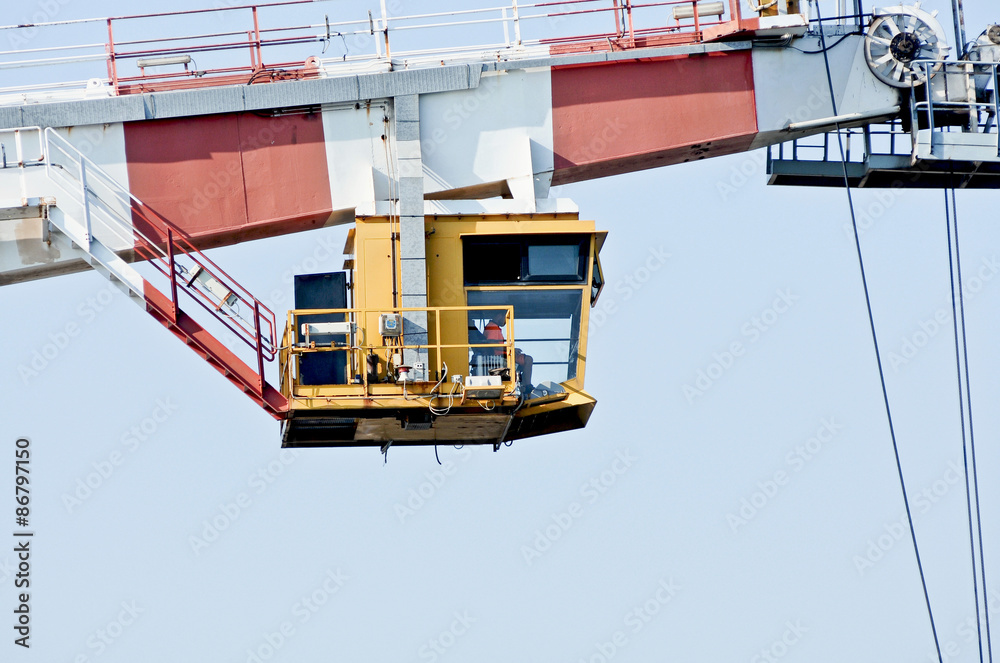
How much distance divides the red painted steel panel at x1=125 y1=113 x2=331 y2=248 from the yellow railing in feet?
6.69

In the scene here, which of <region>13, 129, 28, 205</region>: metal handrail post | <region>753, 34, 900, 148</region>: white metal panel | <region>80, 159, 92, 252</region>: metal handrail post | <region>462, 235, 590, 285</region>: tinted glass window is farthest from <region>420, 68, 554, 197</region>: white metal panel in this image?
<region>13, 129, 28, 205</region>: metal handrail post

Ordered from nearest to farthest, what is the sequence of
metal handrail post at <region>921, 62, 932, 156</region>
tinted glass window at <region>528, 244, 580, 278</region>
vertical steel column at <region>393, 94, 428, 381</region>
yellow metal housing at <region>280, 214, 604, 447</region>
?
yellow metal housing at <region>280, 214, 604, 447</region>, vertical steel column at <region>393, 94, 428, 381</region>, tinted glass window at <region>528, 244, 580, 278</region>, metal handrail post at <region>921, 62, 932, 156</region>

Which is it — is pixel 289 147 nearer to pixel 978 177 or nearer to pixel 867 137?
pixel 867 137

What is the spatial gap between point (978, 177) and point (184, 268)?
12001 mm

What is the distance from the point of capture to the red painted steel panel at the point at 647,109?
25.3 m

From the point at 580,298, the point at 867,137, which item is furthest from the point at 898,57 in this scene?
the point at 580,298

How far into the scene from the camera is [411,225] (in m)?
24.1

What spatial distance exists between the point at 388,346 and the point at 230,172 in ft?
12.3

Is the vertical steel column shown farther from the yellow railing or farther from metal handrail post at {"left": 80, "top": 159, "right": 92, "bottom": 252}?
metal handrail post at {"left": 80, "top": 159, "right": 92, "bottom": 252}

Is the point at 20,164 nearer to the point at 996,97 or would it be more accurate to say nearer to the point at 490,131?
the point at 490,131

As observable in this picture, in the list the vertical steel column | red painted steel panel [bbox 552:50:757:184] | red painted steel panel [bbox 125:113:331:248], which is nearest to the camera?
the vertical steel column

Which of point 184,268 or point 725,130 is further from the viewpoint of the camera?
point 725,130

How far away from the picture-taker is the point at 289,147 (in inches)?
973

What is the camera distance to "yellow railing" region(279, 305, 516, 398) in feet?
75.1
